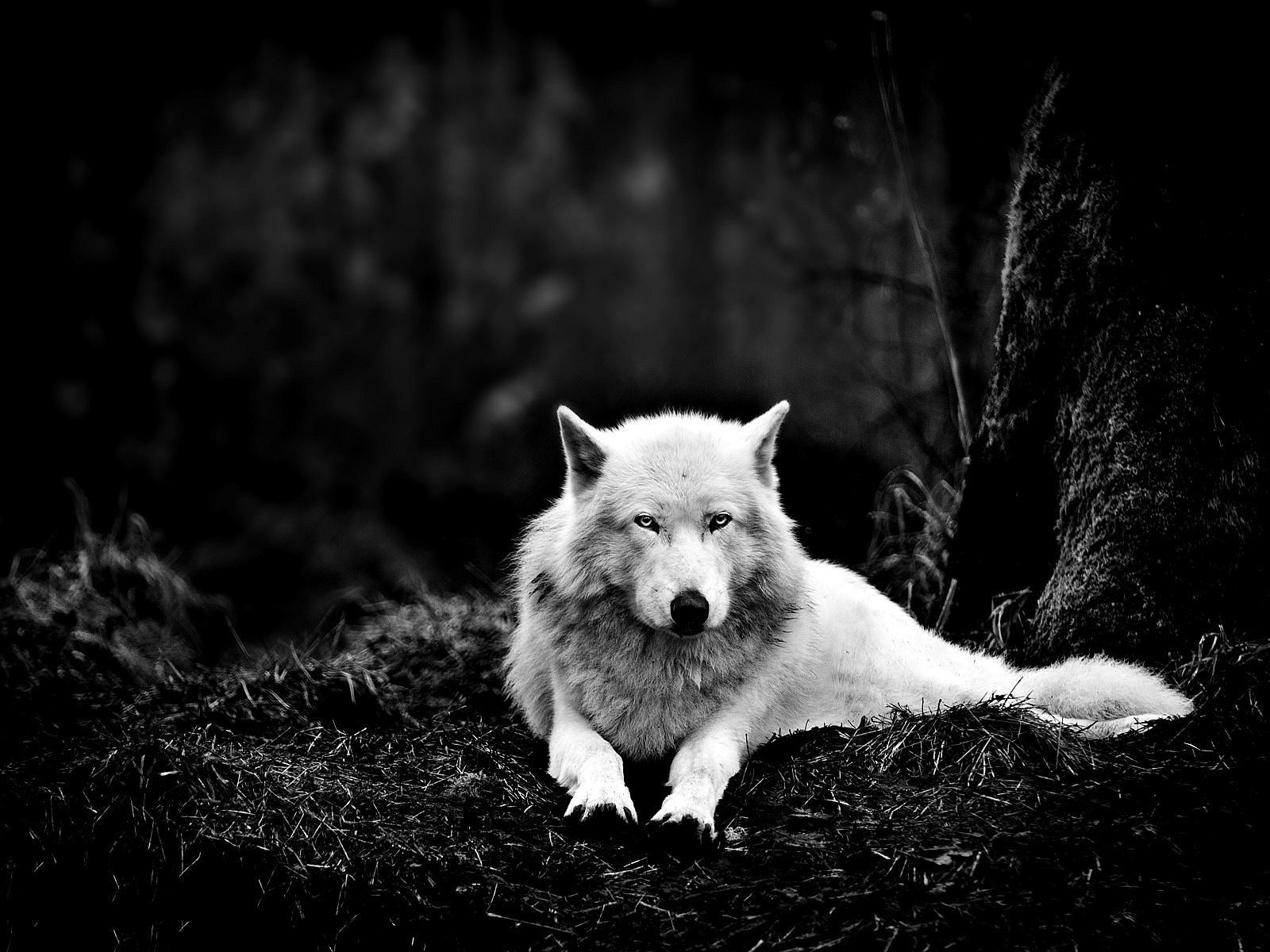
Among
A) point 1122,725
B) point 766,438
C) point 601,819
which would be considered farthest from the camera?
point 766,438

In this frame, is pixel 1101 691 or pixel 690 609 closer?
pixel 690 609

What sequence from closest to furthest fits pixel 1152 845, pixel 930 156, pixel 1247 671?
pixel 1152 845
pixel 1247 671
pixel 930 156

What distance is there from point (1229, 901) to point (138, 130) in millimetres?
5481

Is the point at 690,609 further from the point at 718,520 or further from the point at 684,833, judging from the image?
the point at 684,833

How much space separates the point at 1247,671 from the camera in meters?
2.83

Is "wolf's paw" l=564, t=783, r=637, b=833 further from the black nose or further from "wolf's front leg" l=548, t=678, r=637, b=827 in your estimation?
the black nose

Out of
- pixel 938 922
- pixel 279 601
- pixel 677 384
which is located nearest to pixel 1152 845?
pixel 938 922

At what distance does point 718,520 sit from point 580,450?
0.50m

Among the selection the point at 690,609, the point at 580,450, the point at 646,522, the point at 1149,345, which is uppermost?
the point at 1149,345

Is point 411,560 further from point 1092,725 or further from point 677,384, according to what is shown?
point 1092,725

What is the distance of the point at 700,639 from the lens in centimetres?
306

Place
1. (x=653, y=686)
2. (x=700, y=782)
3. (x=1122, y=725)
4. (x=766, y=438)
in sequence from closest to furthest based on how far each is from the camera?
1. (x=700, y=782)
2. (x=1122, y=725)
3. (x=653, y=686)
4. (x=766, y=438)

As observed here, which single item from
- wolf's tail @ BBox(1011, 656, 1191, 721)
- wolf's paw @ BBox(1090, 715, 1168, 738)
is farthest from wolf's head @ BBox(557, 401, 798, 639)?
wolf's paw @ BBox(1090, 715, 1168, 738)

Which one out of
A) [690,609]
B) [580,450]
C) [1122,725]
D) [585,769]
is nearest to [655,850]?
[585,769]
